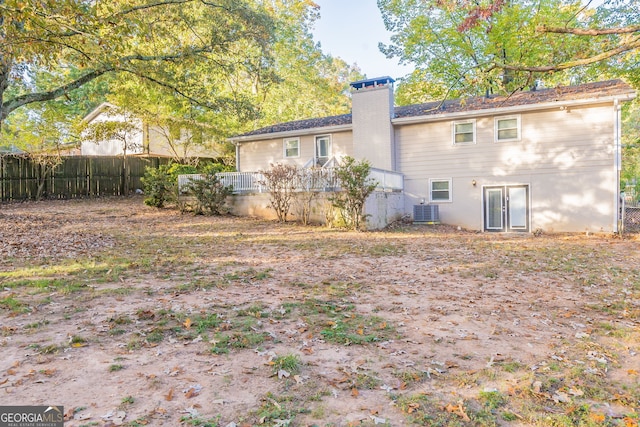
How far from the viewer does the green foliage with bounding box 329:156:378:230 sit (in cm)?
1260

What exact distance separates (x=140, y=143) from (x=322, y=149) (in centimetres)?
1411

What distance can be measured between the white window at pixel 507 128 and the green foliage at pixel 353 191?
198 inches

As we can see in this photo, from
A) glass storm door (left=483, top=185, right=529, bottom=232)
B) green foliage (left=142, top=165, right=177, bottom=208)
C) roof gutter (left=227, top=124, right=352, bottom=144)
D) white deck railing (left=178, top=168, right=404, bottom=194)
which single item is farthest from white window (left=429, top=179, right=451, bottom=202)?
green foliage (left=142, top=165, right=177, bottom=208)

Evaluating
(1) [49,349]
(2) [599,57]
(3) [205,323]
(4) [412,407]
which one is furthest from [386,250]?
(1) [49,349]

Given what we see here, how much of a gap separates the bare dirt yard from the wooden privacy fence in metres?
12.2

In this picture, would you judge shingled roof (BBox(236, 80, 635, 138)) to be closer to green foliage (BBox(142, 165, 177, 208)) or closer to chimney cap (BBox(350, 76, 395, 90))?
chimney cap (BBox(350, 76, 395, 90))

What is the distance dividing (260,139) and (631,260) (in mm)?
14535

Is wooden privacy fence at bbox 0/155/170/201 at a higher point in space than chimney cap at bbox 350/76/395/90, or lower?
lower

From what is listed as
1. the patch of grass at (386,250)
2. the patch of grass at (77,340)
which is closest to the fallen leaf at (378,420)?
the patch of grass at (77,340)

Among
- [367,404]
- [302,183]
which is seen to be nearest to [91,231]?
[302,183]

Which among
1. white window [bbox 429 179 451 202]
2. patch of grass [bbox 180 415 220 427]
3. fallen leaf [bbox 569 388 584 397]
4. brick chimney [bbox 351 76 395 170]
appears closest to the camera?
patch of grass [bbox 180 415 220 427]

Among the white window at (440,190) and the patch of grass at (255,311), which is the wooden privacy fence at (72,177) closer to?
the white window at (440,190)

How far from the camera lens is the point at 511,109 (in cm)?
1393

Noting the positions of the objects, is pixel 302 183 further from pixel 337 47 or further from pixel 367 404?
pixel 337 47
